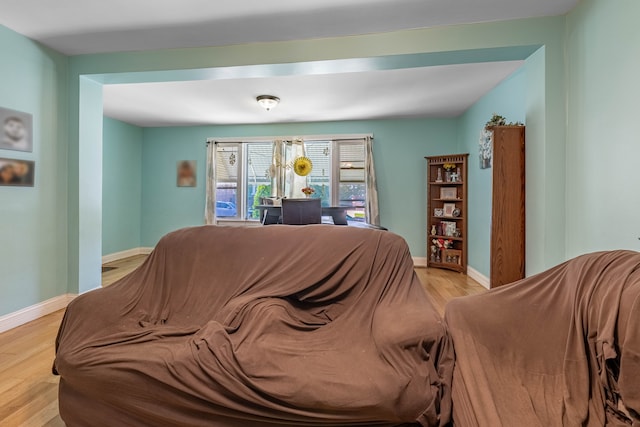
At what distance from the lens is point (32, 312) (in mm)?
2768

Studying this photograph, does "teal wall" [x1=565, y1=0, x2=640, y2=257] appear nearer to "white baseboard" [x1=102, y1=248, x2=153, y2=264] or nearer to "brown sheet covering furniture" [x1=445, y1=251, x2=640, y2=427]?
"brown sheet covering furniture" [x1=445, y1=251, x2=640, y2=427]

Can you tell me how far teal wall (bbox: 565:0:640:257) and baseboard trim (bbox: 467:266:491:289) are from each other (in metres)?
1.60

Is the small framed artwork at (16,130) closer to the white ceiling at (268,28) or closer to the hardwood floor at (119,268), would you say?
the white ceiling at (268,28)

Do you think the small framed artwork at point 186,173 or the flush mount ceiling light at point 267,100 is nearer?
the flush mount ceiling light at point 267,100

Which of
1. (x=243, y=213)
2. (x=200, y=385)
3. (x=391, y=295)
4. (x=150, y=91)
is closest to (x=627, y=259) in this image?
(x=391, y=295)

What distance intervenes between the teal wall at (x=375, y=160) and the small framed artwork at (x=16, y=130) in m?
2.99

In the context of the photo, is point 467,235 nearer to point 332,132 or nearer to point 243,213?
point 332,132

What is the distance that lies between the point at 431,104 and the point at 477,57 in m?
1.74

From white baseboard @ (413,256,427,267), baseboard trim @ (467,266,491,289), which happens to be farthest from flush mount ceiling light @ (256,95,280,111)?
baseboard trim @ (467,266,491,289)

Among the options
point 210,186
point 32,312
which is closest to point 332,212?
point 210,186

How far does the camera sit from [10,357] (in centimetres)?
211

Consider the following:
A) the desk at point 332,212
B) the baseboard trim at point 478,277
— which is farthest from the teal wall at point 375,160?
the desk at point 332,212

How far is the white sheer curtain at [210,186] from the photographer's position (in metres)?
5.53

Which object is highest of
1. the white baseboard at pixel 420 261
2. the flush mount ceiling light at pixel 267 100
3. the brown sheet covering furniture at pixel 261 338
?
the flush mount ceiling light at pixel 267 100
